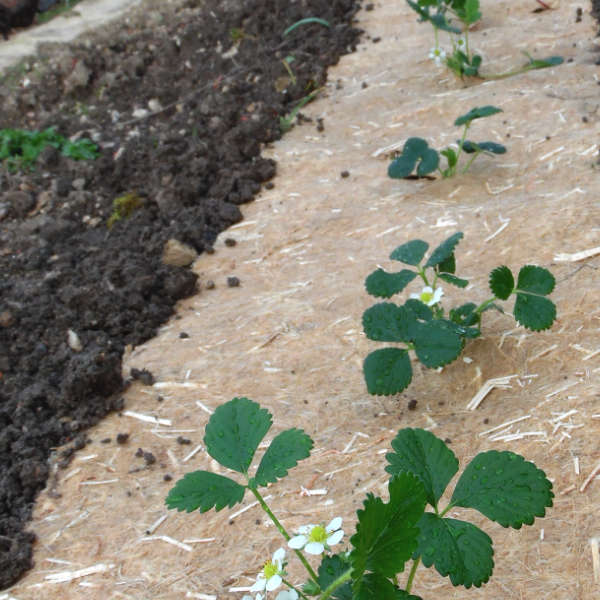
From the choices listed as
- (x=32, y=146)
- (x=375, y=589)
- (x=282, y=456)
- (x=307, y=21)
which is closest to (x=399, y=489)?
(x=375, y=589)

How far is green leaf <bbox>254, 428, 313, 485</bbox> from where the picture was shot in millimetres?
1451

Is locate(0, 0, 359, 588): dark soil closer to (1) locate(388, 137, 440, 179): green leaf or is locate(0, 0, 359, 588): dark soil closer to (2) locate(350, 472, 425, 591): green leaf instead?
(1) locate(388, 137, 440, 179): green leaf

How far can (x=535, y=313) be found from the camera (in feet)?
7.13

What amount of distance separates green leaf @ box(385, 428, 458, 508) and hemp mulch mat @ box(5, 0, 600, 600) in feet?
1.26

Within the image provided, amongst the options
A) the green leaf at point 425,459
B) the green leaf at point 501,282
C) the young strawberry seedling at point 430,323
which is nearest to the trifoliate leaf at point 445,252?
the young strawberry seedling at point 430,323

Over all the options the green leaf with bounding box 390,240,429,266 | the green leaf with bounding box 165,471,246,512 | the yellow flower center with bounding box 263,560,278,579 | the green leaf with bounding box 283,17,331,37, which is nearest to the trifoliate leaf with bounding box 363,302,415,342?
the green leaf with bounding box 390,240,429,266

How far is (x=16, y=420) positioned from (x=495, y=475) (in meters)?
1.89

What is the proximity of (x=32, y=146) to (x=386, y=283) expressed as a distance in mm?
3489

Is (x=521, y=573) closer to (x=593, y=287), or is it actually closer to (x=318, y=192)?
(x=593, y=287)

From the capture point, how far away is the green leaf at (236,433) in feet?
4.89

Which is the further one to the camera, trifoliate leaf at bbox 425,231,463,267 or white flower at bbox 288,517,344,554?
trifoliate leaf at bbox 425,231,463,267

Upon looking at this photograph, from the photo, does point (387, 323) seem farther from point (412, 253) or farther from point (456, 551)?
point (456, 551)

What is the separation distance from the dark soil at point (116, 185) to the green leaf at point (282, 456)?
105 cm

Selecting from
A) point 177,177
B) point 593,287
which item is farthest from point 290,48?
point 593,287
